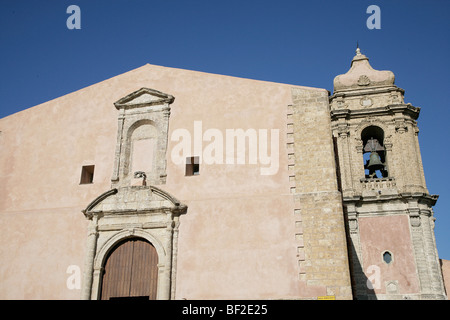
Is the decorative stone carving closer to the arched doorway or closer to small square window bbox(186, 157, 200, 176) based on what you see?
small square window bbox(186, 157, 200, 176)

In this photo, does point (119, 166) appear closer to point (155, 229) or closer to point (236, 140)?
point (155, 229)

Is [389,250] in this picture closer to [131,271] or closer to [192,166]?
[192,166]

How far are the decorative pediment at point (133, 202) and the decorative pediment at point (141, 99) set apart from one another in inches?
91.9

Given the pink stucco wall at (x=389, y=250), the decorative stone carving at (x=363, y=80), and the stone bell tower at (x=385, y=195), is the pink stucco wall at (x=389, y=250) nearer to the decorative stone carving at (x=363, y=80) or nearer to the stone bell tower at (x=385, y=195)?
the stone bell tower at (x=385, y=195)

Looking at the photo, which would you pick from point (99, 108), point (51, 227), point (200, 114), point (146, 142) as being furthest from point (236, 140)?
point (51, 227)

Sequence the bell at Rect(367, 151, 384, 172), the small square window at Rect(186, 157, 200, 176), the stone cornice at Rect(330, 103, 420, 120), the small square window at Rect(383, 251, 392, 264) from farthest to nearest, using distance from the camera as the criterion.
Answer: the stone cornice at Rect(330, 103, 420, 120), the bell at Rect(367, 151, 384, 172), the small square window at Rect(383, 251, 392, 264), the small square window at Rect(186, 157, 200, 176)

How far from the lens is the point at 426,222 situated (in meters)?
19.2

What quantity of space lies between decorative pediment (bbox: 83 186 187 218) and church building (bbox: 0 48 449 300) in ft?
0.09

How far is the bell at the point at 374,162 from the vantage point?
787 inches

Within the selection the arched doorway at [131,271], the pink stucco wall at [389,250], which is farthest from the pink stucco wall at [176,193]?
the pink stucco wall at [389,250]

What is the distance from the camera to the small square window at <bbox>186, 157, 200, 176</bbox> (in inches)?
440

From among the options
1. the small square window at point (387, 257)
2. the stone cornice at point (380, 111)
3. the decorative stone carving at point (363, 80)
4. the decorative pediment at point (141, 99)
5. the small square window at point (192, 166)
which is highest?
the decorative stone carving at point (363, 80)

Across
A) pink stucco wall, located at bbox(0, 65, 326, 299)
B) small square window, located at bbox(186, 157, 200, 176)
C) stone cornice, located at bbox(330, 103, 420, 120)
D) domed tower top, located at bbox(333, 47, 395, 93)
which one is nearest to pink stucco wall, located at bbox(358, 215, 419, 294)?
stone cornice, located at bbox(330, 103, 420, 120)
